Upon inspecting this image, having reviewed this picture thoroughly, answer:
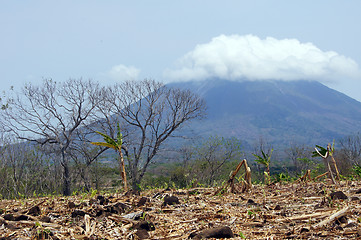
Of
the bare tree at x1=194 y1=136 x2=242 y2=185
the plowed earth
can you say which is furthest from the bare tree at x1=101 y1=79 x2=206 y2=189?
the plowed earth

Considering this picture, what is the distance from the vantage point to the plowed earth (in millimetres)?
3397

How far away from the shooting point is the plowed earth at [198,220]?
11.1 ft

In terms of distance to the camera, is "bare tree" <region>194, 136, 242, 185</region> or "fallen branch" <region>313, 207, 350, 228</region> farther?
"bare tree" <region>194, 136, 242, 185</region>

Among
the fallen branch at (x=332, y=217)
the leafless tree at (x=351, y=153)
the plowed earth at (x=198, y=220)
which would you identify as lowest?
the leafless tree at (x=351, y=153)

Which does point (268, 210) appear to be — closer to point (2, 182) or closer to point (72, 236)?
point (72, 236)

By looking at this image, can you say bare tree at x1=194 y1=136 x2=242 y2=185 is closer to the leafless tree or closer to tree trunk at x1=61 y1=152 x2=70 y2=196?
the leafless tree

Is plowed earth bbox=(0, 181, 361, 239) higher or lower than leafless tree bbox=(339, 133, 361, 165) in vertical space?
higher

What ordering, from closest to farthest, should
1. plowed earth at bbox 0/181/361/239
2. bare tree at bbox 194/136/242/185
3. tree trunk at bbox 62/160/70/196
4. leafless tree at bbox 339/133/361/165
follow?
plowed earth at bbox 0/181/361/239
tree trunk at bbox 62/160/70/196
leafless tree at bbox 339/133/361/165
bare tree at bbox 194/136/242/185

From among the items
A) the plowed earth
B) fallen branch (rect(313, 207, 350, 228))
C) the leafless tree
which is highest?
fallen branch (rect(313, 207, 350, 228))

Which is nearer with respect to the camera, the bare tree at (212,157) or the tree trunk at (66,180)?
the tree trunk at (66,180)

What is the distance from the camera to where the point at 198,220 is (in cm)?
413

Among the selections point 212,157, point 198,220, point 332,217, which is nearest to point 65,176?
point 212,157

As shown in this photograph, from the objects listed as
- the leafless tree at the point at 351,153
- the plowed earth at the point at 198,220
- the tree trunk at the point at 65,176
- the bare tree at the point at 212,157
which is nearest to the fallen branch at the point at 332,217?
the plowed earth at the point at 198,220

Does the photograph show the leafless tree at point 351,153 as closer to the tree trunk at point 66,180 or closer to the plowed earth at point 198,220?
the plowed earth at point 198,220
